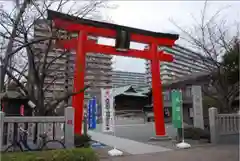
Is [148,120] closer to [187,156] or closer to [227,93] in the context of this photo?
[227,93]

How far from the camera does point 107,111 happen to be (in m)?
10.8

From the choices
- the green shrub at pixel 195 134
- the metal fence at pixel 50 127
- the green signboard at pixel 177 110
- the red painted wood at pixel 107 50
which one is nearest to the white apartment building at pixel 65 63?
the red painted wood at pixel 107 50

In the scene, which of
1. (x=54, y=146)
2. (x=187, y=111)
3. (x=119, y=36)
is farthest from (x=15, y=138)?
(x=187, y=111)

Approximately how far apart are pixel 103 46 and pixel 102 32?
71cm

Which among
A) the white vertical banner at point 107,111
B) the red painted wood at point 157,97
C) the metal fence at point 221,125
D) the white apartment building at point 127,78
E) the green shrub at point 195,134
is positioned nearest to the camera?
the white vertical banner at point 107,111

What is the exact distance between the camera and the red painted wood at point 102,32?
11995mm

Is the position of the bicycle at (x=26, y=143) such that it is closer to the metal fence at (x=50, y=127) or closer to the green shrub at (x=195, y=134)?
the metal fence at (x=50, y=127)

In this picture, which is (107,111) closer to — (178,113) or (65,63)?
(178,113)

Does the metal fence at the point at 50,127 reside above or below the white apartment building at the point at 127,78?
below

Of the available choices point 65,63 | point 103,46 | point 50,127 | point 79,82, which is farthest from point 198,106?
point 65,63

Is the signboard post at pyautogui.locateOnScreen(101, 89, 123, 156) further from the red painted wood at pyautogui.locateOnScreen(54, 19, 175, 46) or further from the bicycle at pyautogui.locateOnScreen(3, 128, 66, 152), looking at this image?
the red painted wood at pyautogui.locateOnScreen(54, 19, 175, 46)

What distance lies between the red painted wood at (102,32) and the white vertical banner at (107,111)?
359 cm

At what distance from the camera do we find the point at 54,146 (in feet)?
33.1

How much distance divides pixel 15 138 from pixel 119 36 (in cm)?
715
